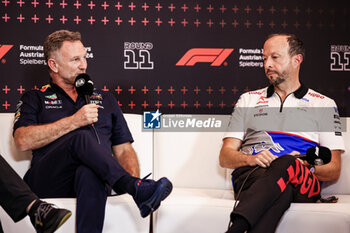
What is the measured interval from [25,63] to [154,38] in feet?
3.43

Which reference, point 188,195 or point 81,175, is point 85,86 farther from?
point 188,195

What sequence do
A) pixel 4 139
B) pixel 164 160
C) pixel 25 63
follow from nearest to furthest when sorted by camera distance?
pixel 4 139 < pixel 164 160 < pixel 25 63

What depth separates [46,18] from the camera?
363 cm

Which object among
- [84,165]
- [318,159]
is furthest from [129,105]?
[318,159]

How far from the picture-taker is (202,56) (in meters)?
3.69

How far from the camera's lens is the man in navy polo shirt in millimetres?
2271

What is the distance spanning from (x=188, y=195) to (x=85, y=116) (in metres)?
0.76

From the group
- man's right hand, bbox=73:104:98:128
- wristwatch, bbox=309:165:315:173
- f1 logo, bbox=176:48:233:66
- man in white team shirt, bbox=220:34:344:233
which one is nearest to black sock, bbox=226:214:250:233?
man in white team shirt, bbox=220:34:344:233

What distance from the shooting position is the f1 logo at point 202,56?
145 inches

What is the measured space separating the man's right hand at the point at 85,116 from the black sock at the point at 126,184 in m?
0.50

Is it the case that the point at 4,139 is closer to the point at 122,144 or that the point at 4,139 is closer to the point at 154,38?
the point at 122,144

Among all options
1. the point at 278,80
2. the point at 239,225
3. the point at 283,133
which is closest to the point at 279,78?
the point at 278,80

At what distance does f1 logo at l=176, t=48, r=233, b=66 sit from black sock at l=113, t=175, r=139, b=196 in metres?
1.60

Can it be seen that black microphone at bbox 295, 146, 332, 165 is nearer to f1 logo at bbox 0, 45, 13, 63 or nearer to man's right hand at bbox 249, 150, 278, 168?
man's right hand at bbox 249, 150, 278, 168
